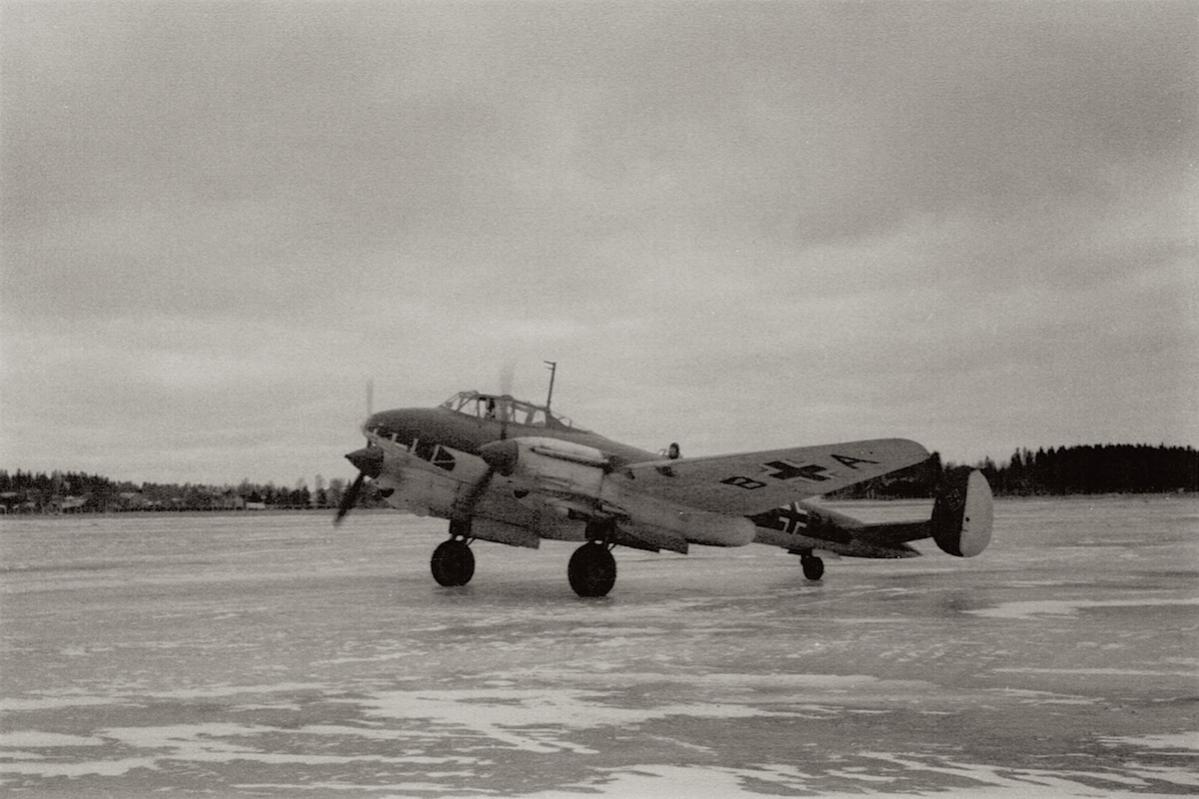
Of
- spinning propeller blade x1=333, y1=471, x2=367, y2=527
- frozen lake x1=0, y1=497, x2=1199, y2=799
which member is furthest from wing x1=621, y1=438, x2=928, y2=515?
spinning propeller blade x1=333, y1=471, x2=367, y2=527

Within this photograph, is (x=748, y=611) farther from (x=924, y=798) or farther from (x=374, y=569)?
(x=374, y=569)

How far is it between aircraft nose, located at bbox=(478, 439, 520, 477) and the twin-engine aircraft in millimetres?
22

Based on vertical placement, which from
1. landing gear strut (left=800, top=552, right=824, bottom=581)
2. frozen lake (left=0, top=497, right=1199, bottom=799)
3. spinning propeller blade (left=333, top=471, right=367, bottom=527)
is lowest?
frozen lake (left=0, top=497, right=1199, bottom=799)

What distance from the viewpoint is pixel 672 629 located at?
13.0 metres

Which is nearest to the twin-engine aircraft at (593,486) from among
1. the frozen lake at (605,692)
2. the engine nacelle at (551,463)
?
the engine nacelle at (551,463)

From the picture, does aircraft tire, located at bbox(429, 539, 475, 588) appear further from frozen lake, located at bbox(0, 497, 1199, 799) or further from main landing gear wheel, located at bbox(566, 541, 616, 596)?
main landing gear wheel, located at bbox(566, 541, 616, 596)

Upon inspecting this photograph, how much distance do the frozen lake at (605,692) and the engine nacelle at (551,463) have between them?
1834mm

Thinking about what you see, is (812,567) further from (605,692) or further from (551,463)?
(605,692)

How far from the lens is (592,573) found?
1706 centimetres

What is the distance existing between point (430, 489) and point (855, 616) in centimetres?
777

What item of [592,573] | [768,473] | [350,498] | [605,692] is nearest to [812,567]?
[768,473]

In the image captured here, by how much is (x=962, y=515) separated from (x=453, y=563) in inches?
393

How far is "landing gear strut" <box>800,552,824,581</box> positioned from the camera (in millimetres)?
21328

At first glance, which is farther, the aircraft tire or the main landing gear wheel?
the aircraft tire
